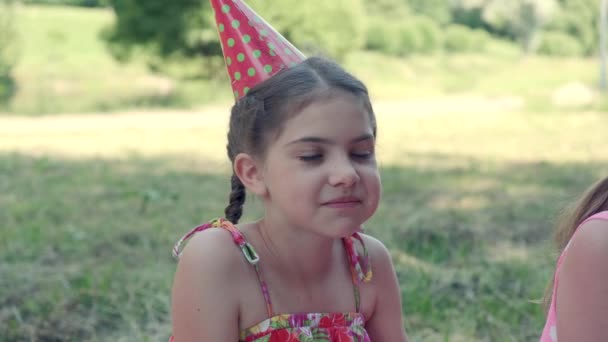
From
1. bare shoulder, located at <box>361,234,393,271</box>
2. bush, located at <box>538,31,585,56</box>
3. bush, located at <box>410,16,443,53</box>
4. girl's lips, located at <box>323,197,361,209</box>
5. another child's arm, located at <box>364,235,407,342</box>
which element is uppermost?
girl's lips, located at <box>323,197,361,209</box>

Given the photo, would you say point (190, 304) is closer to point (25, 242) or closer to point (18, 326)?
point (18, 326)

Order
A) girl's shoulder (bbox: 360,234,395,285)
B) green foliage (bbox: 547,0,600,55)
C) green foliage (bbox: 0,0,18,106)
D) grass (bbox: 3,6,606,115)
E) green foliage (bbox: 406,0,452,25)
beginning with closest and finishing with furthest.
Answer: girl's shoulder (bbox: 360,234,395,285) < green foliage (bbox: 0,0,18,106) < grass (bbox: 3,6,606,115) < green foliage (bbox: 547,0,600,55) < green foliage (bbox: 406,0,452,25)

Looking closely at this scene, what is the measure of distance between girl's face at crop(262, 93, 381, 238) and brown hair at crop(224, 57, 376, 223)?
0.07 feet

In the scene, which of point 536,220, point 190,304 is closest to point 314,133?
point 190,304

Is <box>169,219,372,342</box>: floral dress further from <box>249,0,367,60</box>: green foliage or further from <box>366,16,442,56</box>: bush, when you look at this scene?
<box>366,16,442,56</box>: bush

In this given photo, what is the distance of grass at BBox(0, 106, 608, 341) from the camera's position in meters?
3.02

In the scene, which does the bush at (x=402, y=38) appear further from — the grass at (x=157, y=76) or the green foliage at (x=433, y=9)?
the green foliage at (x=433, y=9)

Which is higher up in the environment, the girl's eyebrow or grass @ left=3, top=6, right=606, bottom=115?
the girl's eyebrow

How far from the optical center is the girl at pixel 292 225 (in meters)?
1.66

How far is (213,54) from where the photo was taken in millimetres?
21141

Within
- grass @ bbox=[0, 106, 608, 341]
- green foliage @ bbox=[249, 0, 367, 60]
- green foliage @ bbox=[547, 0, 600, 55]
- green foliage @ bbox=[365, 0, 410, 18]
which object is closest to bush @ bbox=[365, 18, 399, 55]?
green foliage @ bbox=[365, 0, 410, 18]

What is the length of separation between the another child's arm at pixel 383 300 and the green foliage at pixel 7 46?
16.9 m

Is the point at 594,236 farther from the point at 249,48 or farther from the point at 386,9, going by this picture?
the point at 386,9

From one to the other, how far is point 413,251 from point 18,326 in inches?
69.8
